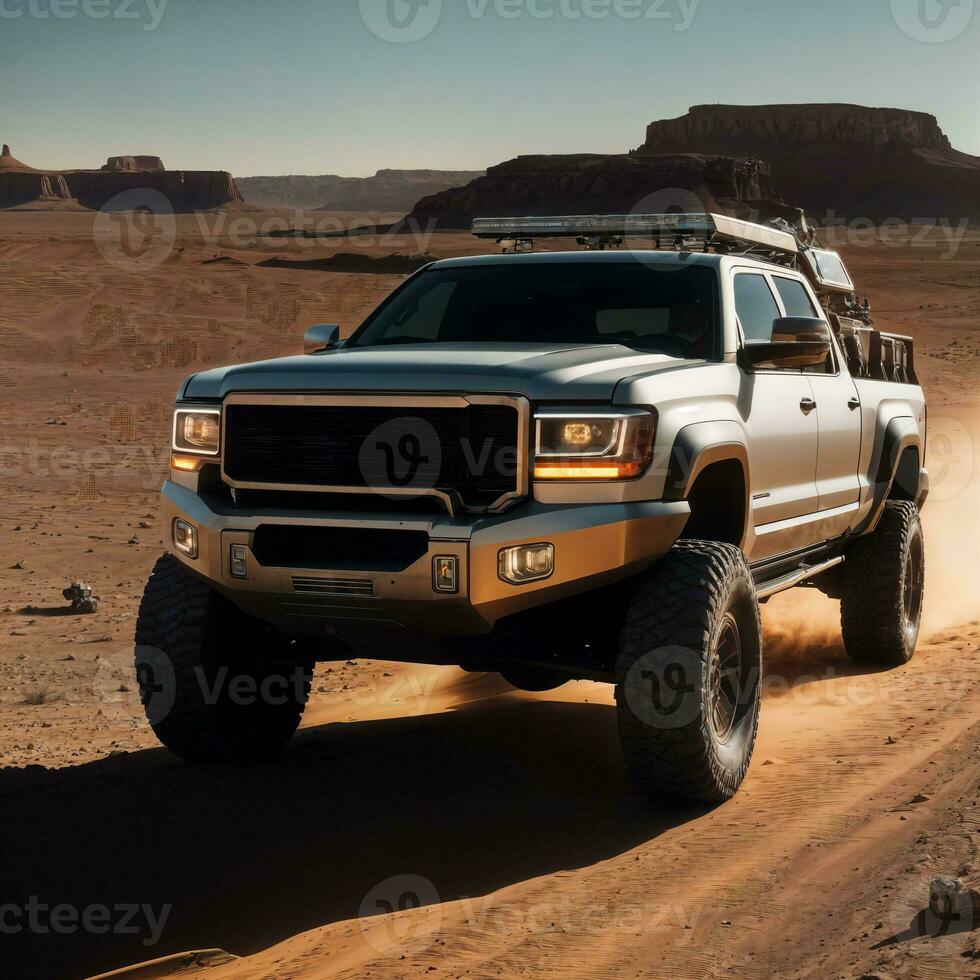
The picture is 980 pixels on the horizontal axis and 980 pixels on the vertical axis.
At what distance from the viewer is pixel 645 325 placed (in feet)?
19.4

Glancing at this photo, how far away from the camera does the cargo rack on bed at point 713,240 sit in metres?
6.61

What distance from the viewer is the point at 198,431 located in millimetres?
5262

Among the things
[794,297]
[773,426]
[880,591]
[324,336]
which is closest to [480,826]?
[773,426]

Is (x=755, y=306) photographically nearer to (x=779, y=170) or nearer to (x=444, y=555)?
(x=444, y=555)

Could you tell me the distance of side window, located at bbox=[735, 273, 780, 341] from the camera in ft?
20.5

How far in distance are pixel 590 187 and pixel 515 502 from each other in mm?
108447

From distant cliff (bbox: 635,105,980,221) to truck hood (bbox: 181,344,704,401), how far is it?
144 meters

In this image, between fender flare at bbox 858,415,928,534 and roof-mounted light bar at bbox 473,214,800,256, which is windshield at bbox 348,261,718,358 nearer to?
roof-mounted light bar at bbox 473,214,800,256

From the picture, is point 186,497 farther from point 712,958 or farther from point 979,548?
point 979,548

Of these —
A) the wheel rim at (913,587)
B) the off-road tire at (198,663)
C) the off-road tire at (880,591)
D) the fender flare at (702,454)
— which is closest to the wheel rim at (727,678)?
the fender flare at (702,454)

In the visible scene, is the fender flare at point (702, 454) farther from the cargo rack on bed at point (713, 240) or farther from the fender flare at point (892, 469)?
the fender flare at point (892, 469)

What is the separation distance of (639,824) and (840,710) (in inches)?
87.5

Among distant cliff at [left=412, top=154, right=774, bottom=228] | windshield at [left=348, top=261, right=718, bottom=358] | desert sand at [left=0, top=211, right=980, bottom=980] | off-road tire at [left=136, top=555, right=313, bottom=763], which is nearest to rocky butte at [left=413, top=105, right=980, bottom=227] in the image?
distant cliff at [left=412, top=154, right=774, bottom=228]

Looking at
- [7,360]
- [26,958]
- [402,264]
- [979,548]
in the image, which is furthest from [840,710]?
[402,264]
